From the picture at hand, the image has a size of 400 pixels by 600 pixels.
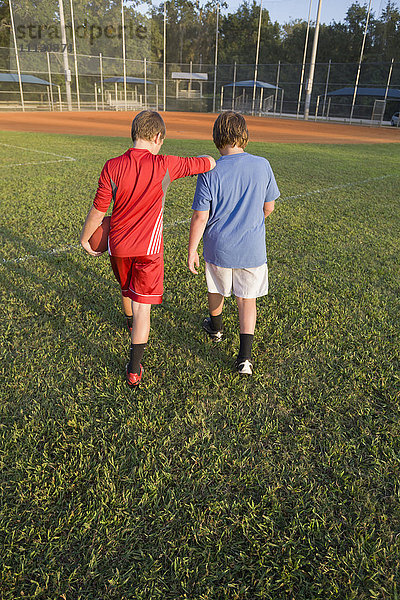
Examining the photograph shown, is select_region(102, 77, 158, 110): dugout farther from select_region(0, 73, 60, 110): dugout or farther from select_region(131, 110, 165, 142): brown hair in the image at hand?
select_region(131, 110, 165, 142): brown hair

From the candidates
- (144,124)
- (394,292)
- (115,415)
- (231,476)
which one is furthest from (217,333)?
(394,292)

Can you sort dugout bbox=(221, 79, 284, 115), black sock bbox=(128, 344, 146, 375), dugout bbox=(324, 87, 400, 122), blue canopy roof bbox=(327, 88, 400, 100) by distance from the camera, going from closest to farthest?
1. black sock bbox=(128, 344, 146, 375)
2. blue canopy roof bbox=(327, 88, 400, 100)
3. dugout bbox=(324, 87, 400, 122)
4. dugout bbox=(221, 79, 284, 115)

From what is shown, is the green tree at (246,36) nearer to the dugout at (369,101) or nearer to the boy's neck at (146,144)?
the dugout at (369,101)

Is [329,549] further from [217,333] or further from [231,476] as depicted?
[217,333]

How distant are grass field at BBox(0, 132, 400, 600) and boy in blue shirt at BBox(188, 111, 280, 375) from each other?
1.76ft

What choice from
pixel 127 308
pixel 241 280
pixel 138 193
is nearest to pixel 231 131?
pixel 138 193

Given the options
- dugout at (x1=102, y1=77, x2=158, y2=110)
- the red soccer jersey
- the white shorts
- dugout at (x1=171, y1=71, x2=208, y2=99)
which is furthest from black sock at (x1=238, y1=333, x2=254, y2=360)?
dugout at (x1=171, y1=71, x2=208, y2=99)

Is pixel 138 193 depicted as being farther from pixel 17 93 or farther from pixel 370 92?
pixel 370 92

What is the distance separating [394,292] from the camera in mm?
4168

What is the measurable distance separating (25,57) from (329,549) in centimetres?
4411

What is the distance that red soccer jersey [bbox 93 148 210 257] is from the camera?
222 cm

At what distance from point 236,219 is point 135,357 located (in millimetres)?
1074

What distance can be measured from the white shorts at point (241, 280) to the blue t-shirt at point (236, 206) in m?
0.07

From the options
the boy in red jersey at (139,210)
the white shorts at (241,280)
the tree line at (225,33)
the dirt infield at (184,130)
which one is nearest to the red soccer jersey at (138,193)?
the boy in red jersey at (139,210)
